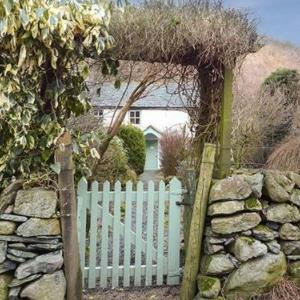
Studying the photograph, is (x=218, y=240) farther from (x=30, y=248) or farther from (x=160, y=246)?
(x=30, y=248)

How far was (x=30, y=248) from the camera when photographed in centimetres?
279

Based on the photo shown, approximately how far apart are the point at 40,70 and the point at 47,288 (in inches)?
63.0

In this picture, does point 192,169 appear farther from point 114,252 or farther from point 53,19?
point 53,19

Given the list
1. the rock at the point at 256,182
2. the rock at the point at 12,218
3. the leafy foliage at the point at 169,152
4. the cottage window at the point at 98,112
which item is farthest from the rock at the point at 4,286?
the leafy foliage at the point at 169,152

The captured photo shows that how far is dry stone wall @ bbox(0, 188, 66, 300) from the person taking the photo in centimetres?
276

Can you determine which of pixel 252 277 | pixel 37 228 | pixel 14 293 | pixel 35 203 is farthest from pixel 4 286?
pixel 252 277

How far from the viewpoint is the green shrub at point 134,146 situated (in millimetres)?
12337

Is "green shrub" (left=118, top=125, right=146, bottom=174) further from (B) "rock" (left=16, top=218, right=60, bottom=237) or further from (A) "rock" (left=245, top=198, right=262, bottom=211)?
(B) "rock" (left=16, top=218, right=60, bottom=237)

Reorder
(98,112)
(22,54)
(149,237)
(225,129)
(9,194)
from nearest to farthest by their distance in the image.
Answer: (22,54) → (9,194) → (225,129) → (149,237) → (98,112)

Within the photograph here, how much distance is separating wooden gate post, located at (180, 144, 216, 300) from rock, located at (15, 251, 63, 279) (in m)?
1.09

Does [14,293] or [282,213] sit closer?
[14,293]

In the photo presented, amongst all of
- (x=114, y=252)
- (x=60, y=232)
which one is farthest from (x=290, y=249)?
(x=60, y=232)

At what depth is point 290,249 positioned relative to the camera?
10.6ft

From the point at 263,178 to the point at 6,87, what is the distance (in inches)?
85.3
